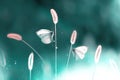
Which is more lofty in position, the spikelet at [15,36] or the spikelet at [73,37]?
the spikelet at [15,36]

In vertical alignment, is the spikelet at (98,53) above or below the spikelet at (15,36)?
below

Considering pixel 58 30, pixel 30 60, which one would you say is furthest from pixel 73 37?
pixel 30 60

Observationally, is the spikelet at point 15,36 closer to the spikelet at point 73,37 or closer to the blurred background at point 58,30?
the blurred background at point 58,30

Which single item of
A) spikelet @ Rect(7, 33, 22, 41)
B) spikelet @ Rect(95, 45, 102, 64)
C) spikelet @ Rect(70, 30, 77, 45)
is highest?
spikelet @ Rect(7, 33, 22, 41)

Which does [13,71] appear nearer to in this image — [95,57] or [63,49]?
[63,49]

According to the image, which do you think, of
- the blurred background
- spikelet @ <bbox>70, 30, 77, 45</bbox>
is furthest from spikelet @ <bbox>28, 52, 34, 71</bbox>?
spikelet @ <bbox>70, 30, 77, 45</bbox>

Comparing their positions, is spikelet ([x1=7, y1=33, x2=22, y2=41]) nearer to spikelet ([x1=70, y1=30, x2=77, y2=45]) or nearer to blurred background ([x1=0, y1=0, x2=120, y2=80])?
blurred background ([x1=0, y1=0, x2=120, y2=80])

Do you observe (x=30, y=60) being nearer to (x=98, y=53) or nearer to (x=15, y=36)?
(x=15, y=36)

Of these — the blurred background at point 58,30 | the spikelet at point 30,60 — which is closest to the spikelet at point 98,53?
the blurred background at point 58,30

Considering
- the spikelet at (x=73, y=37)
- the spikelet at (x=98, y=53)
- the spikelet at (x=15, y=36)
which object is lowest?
the spikelet at (x=98, y=53)

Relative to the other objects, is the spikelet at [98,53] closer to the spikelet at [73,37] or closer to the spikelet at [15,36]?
the spikelet at [73,37]
